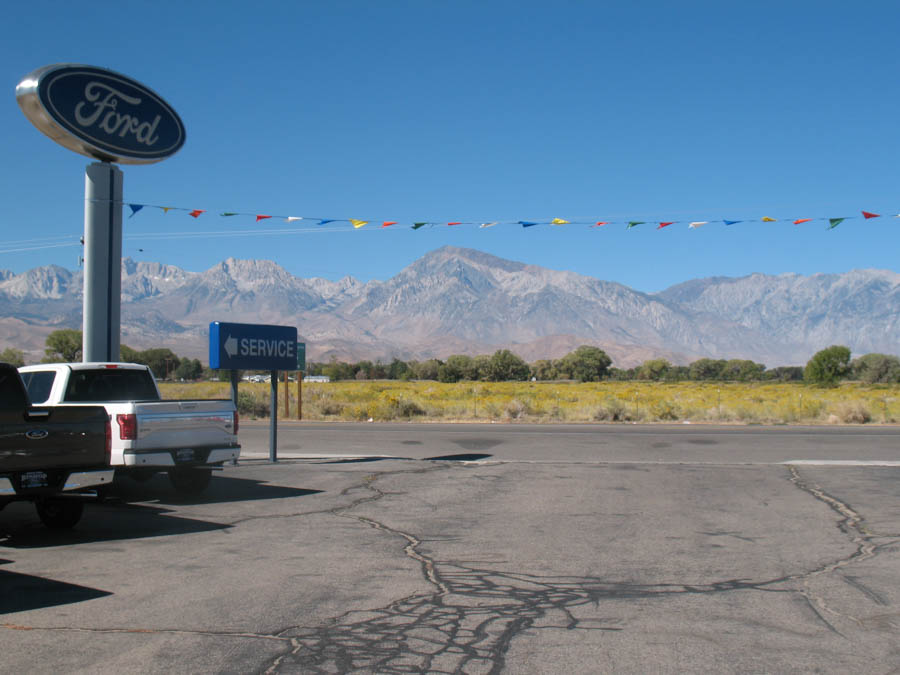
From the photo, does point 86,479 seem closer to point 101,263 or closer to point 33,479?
point 33,479

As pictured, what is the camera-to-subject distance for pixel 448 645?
579 cm

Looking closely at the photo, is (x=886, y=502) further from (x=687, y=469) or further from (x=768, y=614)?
(x=768, y=614)

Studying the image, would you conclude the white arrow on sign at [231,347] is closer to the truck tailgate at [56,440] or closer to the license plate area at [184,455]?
the license plate area at [184,455]

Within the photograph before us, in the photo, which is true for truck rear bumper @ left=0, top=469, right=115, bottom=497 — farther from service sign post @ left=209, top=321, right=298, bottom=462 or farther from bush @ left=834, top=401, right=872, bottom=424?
bush @ left=834, top=401, right=872, bottom=424

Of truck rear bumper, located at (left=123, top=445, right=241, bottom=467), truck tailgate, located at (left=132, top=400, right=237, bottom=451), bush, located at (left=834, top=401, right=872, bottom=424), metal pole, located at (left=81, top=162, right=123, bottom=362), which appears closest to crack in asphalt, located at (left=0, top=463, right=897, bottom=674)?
truck rear bumper, located at (left=123, top=445, right=241, bottom=467)

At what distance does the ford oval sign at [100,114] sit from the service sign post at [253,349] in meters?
4.67

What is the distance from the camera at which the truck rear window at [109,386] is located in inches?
500

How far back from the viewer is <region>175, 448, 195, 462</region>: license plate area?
11969 millimetres

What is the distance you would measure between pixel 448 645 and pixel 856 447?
19.2m

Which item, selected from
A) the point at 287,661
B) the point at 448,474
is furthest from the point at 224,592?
the point at 448,474

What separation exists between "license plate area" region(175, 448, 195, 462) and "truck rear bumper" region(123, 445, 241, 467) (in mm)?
27

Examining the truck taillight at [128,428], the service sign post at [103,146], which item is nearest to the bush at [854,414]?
the service sign post at [103,146]

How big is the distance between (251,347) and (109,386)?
4684 mm

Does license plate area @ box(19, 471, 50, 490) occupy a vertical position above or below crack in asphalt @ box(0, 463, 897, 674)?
above
